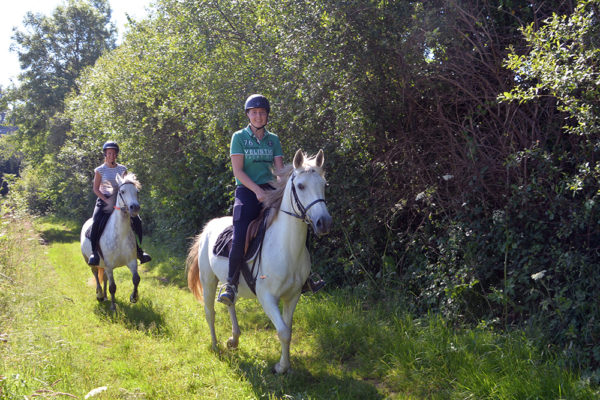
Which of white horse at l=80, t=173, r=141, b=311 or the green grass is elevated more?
white horse at l=80, t=173, r=141, b=311

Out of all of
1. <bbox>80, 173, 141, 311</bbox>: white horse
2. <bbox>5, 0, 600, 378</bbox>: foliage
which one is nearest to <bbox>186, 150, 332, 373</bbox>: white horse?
<bbox>5, 0, 600, 378</bbox>: foliage

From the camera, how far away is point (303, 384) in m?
4.63

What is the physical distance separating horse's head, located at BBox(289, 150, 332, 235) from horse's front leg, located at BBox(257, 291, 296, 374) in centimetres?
100

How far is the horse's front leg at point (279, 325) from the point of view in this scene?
447 centimetres

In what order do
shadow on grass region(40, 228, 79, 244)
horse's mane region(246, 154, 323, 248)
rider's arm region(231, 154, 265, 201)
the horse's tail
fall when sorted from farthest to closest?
shadow on grass region(40, 228, 79, 244), the horse's tail, rider's arm region(231, 154, 265, 201), horse's mane region(246, 154, 323, 248)

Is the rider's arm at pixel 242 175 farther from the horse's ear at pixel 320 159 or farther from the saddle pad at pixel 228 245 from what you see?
the horse's ear at pixel 320 159

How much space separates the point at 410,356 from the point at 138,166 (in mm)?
11756

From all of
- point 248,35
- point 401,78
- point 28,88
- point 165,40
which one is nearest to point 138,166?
point 165,40

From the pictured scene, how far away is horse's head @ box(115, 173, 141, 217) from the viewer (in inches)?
297

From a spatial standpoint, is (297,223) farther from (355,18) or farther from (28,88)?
(28,88)

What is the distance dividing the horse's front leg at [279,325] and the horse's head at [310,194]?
3.27 ft

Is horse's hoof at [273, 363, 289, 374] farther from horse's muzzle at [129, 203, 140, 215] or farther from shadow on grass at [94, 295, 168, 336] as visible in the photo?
horse's muzzle at [129, 203, 140, 215]

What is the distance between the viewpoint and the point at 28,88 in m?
33.5

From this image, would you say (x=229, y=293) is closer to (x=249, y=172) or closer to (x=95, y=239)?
(x=249, y=172)
